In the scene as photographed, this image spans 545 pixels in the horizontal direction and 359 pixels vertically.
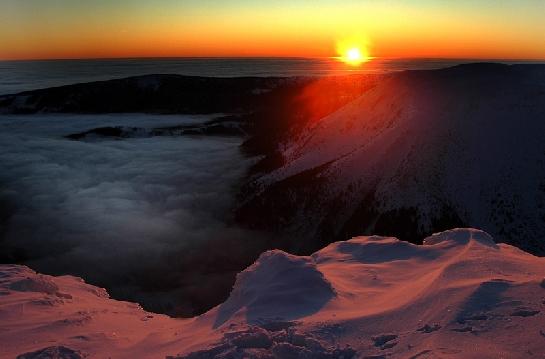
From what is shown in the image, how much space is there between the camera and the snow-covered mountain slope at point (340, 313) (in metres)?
4.14

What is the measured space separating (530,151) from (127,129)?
128ft

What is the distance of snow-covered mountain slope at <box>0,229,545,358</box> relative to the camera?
4137 mm

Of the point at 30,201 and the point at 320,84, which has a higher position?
the point at 320,84

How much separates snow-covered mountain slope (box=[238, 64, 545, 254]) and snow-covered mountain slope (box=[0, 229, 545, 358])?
23.1 ft

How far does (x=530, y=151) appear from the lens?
14.3 meters

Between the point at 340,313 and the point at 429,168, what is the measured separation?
36.1 ft

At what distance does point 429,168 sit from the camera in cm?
1473

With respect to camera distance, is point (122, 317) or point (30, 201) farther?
point (30, 201)

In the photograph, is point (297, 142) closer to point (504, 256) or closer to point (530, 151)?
point (530, 151)

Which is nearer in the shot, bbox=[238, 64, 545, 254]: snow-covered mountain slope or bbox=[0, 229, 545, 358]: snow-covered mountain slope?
bbox=[0, 229, 545, 358]: snow-covered mountain slope

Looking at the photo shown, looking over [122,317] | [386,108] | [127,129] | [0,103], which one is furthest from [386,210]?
[0,103]

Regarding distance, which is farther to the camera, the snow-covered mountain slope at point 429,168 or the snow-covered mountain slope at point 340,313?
the snow-covered mountain slope at point 429,168

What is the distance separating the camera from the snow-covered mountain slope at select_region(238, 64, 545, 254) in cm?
1345

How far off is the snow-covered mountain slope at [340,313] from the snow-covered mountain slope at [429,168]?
23.1 ft
